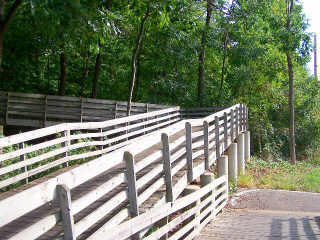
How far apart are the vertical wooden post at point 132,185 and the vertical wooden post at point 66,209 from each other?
1443mm

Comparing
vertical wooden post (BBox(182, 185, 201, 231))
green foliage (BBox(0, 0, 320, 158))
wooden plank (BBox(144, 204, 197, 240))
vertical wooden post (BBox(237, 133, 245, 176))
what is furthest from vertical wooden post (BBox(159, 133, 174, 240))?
green foliage (BBox(0, 0, 320, 158))

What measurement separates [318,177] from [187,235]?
1221 cm

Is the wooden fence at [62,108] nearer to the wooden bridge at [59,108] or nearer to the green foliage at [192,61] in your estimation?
the wooden bridge at [59,108]

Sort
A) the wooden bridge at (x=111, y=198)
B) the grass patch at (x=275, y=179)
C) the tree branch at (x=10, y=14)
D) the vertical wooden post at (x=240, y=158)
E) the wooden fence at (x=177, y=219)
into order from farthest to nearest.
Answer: the vertical wooden post at (x=240, y=158), the grass patch at (x=275, y=179), the tree branch at (x=10, y=14), the wooden fence at (x=177, y=219), the wooden bridge at (x=111, y=198)

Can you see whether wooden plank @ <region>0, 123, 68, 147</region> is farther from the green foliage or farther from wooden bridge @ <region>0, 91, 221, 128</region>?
the green foliage

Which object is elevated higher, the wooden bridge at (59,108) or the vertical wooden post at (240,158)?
the wooden bridge at (59,108)

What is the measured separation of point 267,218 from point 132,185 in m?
5.43

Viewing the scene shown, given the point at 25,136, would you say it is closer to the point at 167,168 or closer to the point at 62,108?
the point at 167,168

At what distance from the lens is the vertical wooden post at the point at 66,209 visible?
316 cm

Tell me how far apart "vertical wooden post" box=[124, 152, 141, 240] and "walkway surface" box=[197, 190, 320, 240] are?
8.34ft

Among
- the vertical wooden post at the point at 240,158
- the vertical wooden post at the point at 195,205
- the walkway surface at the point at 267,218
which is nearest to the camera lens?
the vertical wooden post at the point at 195,205

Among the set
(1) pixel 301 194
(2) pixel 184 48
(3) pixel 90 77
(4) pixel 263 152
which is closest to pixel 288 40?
(2) pixel 184 48

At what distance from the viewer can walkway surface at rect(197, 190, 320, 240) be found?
720 cm

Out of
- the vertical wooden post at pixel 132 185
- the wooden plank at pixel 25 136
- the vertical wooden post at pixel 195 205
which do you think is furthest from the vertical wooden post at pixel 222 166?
the vertical wooden post at pixel 132 185
